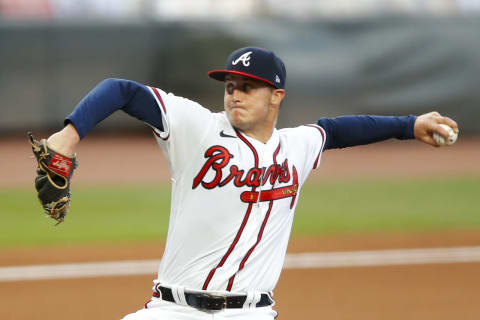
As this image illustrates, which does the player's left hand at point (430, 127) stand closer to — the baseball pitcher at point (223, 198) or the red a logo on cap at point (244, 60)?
the baseball pitcher at point (223, 198)

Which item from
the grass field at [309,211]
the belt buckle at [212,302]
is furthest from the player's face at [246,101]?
the grass field at [309,211]

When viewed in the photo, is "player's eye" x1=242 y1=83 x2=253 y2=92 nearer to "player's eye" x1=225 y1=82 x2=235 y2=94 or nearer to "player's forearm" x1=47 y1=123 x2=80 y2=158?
"player's eye" x1=225 y1=82 x2=235 y2=94

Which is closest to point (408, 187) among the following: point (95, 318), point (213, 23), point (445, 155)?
point (445, 155)

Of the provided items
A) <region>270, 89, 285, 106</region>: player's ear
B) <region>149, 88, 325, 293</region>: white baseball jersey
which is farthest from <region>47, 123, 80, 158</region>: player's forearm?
<region>270, 89, 285, 106</region>: player's ear

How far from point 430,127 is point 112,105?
167cm

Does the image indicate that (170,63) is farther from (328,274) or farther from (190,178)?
(190,178)

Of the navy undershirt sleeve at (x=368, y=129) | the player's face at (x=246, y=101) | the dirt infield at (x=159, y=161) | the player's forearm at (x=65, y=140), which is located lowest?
the dirt infield at (x=159, y=161)

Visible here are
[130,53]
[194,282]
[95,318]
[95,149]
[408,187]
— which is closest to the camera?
[194,282]

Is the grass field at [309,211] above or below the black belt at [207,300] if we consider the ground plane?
below

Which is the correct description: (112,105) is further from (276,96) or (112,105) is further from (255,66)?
(276,96)

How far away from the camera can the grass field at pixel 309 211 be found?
9.95 metres

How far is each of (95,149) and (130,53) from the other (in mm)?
2548

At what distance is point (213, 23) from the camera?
57.0ft

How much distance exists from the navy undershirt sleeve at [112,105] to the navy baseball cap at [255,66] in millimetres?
388
